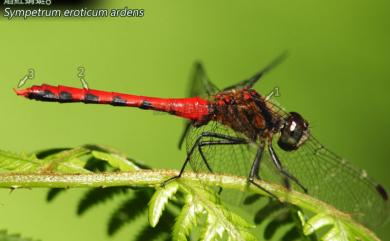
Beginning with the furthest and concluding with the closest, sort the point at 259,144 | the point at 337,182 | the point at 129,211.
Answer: the point at 259,144 → the point at 337,182 → the point at 129,211

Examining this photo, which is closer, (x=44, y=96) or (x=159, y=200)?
(x=159, y=200)

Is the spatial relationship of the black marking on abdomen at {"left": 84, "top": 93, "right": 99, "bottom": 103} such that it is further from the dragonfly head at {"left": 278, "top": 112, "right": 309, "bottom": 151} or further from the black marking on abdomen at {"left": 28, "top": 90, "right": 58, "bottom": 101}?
the dragonfly head at {"left": 278, "top": 112, "right": 309, "bottom": 151}

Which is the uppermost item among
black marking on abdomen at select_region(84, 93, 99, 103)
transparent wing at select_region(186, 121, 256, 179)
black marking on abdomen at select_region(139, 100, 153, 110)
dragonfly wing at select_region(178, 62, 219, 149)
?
dragonfly wing at select_region(178, 62, 219, 149)

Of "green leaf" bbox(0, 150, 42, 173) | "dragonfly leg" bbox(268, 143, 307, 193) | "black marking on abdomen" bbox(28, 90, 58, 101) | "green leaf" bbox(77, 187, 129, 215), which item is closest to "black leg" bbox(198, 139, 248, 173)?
"dragonfly leg" bbox(268, 143, 307, 193)

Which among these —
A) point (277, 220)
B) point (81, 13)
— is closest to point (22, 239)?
point (277, 220)

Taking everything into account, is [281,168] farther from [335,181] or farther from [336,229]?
[336,229]

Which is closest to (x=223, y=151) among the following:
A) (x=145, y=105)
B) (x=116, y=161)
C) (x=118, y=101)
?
(x=145, y=105)
